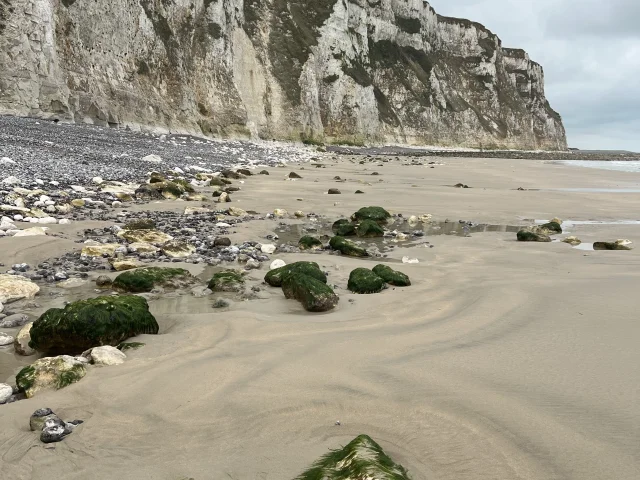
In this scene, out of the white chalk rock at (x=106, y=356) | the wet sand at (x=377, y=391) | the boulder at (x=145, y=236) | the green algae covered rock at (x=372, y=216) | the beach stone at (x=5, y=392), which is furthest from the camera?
the green algae covered rock at (x=372, y=216)

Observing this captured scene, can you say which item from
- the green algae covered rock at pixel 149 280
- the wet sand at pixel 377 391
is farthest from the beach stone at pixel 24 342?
the green algae covered rock at pixel 149 280

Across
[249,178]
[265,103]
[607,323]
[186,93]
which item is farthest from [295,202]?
[265,103]

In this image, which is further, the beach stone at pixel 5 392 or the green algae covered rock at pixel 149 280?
the green algae covered rock at pixel 149 280

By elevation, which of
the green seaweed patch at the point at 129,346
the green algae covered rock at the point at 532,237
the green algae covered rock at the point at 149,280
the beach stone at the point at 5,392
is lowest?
the beach stone at the point at 5,392

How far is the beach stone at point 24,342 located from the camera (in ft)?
10.6

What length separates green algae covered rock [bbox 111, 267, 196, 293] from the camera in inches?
181

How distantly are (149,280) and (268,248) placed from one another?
208cm

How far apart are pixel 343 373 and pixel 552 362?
1337 millimetres

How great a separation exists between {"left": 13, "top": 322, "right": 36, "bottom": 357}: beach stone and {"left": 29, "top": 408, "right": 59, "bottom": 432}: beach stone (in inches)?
40.6

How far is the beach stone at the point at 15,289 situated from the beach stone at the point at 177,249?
171cm

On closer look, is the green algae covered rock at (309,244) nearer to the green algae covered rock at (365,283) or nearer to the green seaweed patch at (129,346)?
the green algae covered rock at (365,283)

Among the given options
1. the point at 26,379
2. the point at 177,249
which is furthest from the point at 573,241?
the point at 26,379

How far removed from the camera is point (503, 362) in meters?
3.02

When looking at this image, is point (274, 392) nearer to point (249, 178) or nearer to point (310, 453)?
point (310, 453)
